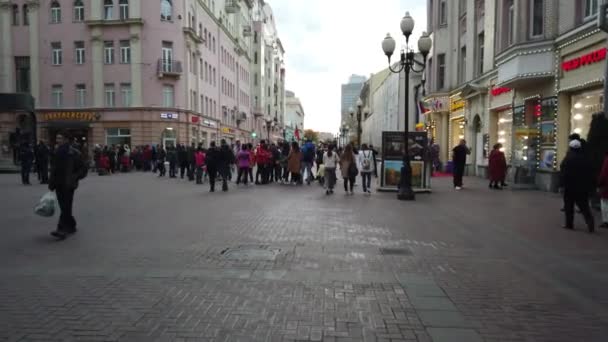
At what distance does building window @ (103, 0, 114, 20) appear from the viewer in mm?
38250

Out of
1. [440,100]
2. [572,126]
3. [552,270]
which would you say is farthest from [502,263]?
[440,100]

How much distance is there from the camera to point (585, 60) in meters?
14.2

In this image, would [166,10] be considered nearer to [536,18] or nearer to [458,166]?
[458,166]

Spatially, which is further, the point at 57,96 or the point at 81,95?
the point at 57,96

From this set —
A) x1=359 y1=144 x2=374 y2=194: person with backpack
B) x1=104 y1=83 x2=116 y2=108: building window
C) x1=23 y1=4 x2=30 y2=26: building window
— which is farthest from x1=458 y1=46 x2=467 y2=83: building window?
x1=23 y1=4 x2=30 y2=26: building window

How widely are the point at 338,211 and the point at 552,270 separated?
5.77m

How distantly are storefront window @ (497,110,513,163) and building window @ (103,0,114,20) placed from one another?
3085 cm

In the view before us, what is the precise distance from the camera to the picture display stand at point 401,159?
16156mm

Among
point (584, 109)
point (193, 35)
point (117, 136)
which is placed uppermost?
point (193, 35)

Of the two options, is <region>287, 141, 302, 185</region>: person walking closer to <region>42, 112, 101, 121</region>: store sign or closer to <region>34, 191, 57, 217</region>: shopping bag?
<region>34, 191, 57, 217</region>: shopping bag

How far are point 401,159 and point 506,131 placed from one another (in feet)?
24.4

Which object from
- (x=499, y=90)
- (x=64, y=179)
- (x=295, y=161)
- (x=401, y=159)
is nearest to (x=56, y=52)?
(x=295, y=161)

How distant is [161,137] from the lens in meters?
38.2

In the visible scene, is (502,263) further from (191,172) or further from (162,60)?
(162,60)
